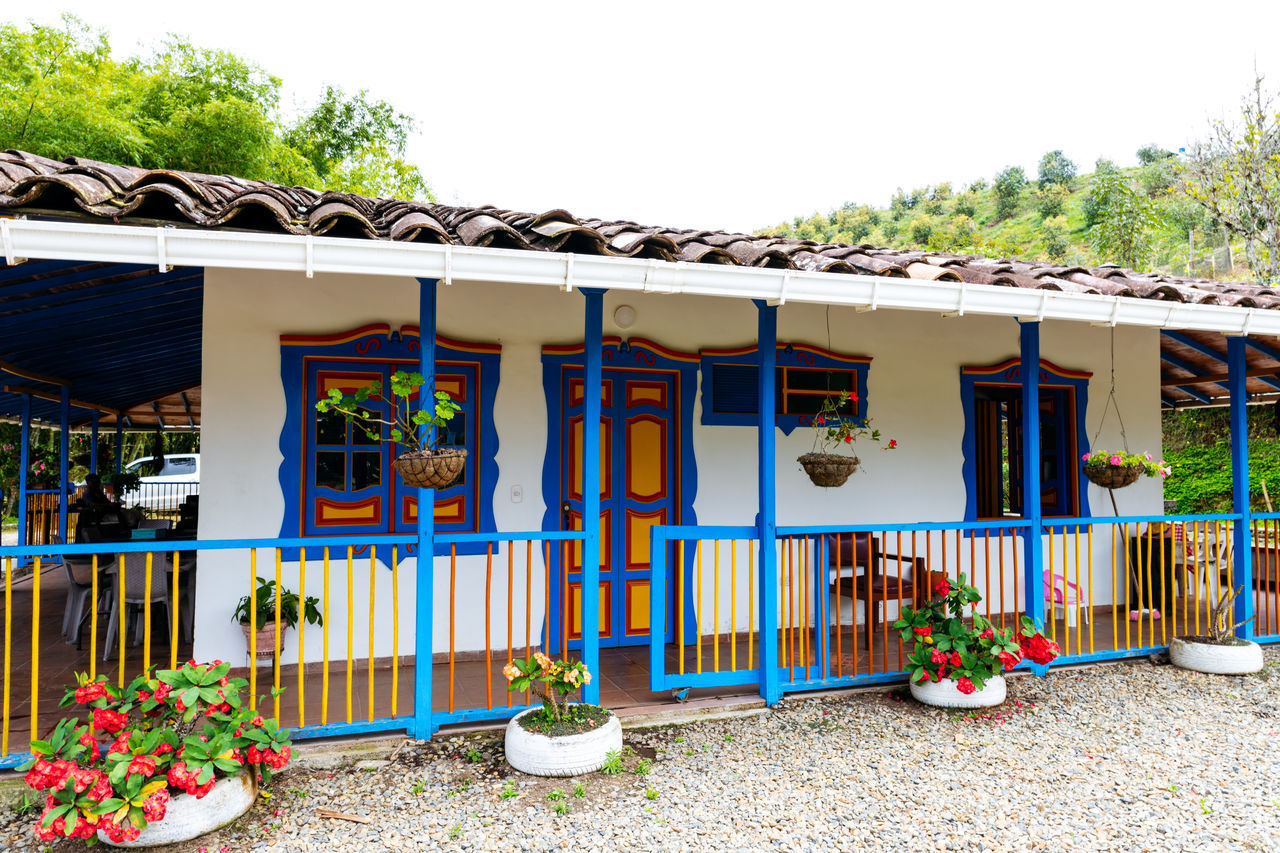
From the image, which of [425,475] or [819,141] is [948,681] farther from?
[819,141]

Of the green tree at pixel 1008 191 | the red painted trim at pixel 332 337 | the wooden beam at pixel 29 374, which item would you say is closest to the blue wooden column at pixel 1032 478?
the red painted trim at pixel 332 337

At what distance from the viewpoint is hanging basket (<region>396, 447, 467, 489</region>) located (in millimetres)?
3564

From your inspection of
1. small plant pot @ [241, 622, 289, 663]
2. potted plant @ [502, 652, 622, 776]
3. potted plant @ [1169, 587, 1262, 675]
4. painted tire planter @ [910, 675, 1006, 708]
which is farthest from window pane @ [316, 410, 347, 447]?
potted plant @ [1169, 587, 1262, 675]

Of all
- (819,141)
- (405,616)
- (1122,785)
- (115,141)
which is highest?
(819,141)

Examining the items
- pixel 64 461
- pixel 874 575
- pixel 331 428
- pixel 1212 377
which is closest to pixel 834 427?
pixel 874 575

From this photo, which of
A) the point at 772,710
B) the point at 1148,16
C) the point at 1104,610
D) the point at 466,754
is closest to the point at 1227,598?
the point at 1104,610

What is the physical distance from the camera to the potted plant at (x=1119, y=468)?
542 cm

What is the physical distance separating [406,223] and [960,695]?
12.9 ft

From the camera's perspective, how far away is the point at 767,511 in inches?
174

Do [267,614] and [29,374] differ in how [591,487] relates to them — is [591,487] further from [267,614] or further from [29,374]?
[29,374]

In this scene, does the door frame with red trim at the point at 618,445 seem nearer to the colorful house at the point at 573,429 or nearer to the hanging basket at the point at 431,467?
the colorful house at the point at 573,429

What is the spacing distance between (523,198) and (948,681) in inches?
1962

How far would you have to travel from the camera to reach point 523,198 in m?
50.5

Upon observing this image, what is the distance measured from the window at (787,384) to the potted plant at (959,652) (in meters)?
1.76
